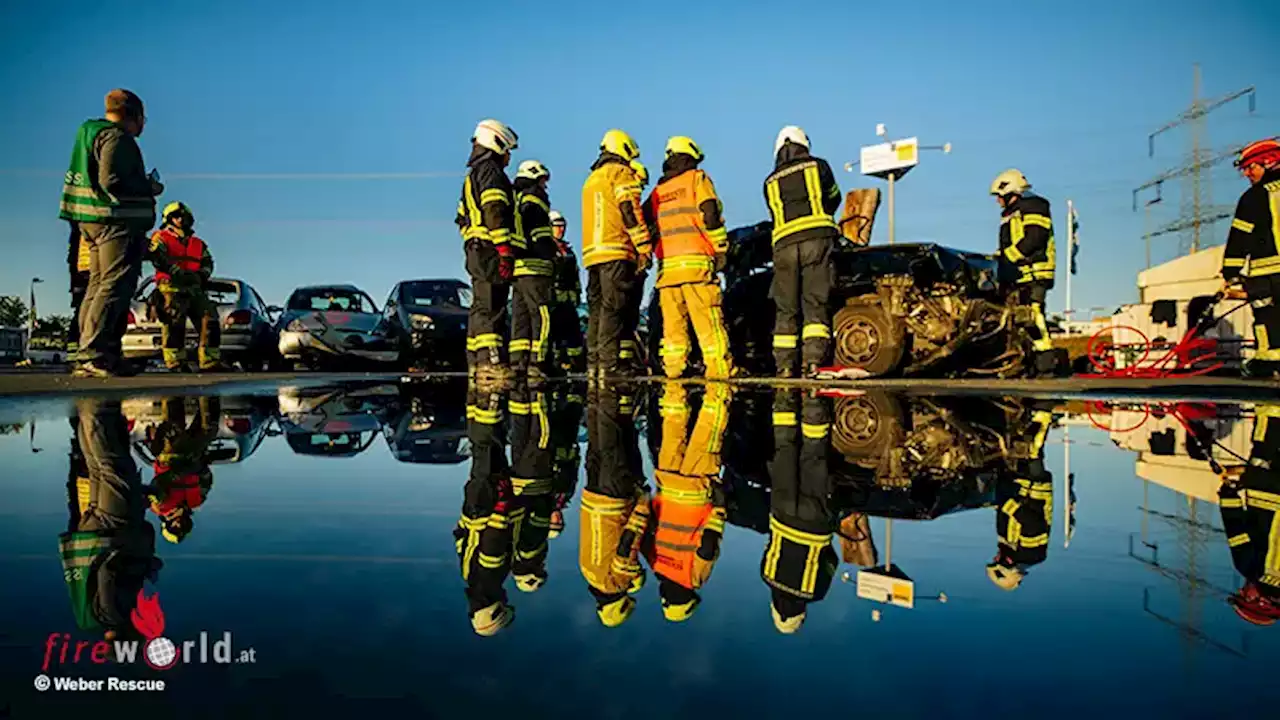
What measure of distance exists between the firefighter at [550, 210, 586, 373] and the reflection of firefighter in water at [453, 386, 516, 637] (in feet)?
28.8

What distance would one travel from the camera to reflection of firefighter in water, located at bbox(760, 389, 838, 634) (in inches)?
59.6

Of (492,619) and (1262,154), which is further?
(1262,154)

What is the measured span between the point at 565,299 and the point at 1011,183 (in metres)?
5.88

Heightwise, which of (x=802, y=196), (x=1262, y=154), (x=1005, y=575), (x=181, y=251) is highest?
(x=1262, y=154)

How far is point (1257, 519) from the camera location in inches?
88.6

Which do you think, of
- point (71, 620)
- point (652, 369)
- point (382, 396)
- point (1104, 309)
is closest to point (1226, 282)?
point (652, 369)

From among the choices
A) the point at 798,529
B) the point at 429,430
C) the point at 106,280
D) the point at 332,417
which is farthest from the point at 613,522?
the point at 106,280

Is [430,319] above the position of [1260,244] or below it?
below

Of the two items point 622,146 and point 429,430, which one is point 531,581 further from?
point 622,146

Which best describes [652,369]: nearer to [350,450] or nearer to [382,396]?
[382,396]

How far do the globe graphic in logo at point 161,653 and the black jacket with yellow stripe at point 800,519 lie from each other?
0.91m

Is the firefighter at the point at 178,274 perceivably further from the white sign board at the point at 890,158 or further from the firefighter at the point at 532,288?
the white sign board at the point at 890,158

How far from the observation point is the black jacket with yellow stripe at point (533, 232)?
32.1 feet

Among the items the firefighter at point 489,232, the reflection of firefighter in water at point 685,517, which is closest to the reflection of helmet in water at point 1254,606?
the reflection of firefighter in water at point 685,517
